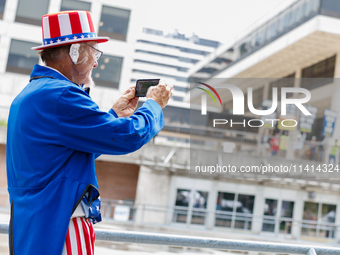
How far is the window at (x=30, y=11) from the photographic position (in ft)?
70.3

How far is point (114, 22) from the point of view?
2167cm

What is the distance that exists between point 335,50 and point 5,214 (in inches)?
693

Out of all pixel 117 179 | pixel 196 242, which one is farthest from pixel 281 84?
pixel 196 242

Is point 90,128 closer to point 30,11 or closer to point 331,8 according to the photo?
point 331,8

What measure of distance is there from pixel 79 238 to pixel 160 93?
0.54m

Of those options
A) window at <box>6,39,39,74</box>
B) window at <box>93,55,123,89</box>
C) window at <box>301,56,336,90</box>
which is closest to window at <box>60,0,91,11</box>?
window at <box>6,39,39,74</box>

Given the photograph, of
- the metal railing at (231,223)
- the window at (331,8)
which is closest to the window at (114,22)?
the metal railing at (231,223)

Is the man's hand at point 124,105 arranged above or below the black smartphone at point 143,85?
below

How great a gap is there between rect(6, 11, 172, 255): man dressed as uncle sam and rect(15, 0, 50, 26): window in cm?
2209

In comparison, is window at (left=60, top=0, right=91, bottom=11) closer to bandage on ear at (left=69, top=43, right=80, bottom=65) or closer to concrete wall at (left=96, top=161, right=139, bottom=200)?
concrete wall at (left=96, top=161, right=139, bottom=200)

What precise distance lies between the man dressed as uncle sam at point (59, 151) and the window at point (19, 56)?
21460 millimetres

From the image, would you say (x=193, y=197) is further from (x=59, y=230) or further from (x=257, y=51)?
(x=59, y=230)

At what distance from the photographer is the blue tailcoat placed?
111 centimetres

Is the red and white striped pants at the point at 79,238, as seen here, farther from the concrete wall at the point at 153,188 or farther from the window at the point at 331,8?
the window at the point at 331,8
